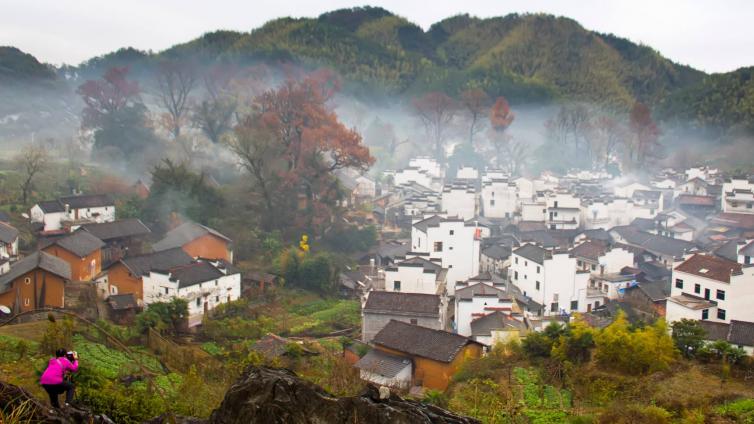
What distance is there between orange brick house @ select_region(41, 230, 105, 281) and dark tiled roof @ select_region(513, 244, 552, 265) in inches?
507

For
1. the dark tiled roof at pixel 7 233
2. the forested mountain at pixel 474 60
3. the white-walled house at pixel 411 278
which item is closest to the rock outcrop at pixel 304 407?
the white-walled house at pixel 411 278

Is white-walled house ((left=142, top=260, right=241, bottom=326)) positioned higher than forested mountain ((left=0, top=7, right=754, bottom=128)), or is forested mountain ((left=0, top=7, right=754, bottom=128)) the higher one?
forested mountain ((left=0, top=7, right=754, bottom=128))

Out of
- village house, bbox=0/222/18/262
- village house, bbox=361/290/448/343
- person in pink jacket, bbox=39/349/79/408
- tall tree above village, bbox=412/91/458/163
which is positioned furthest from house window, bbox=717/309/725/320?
tall tree above village, bbox=412/91/458/163

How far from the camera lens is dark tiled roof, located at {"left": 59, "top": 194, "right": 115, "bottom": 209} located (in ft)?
70.1

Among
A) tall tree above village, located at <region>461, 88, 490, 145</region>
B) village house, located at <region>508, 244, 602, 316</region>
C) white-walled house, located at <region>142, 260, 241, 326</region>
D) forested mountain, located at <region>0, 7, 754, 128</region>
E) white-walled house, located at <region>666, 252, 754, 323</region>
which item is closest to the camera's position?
white-walled house, located at <region>142, 260, 241, 326</region>

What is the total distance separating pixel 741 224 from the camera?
26.1 meters

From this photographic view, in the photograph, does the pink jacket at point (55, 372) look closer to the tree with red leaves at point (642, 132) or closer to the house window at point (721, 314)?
the house window at point (721, 314)

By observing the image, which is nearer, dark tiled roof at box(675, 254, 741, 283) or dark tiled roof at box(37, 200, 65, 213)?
dark tiled roof at box(675, 254, 741, 283)

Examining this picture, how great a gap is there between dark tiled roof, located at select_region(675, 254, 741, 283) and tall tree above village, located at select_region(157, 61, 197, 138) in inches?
932

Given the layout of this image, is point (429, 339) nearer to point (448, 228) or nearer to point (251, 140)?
point (448, 228)


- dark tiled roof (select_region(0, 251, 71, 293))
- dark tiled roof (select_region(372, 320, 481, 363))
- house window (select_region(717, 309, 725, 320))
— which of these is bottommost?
house window (select_region(717, 309, 725, 320))

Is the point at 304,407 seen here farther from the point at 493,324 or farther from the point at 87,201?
the point at 87,201

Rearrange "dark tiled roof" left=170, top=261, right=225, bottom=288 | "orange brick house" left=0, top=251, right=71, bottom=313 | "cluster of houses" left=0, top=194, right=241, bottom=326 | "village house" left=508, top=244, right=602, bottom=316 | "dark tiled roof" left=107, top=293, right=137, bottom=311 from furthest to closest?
1. "village house" left=508, top=244, right=602, bottom=316
2. "dark tiled roof" left=170, top=261, right=225, bottom=288
3. "dark tiled roof" left=107, top=293, right=137, bottom=311
4. "cluster of houses" left=0, top=194, right=241, bottom=326
5. "orange brick house" left=0, top=251, right=71, bottom=313

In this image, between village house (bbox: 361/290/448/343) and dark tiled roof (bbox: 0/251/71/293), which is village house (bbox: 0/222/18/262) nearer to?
dark tiled roof (bbox: 0/251/71/293)
